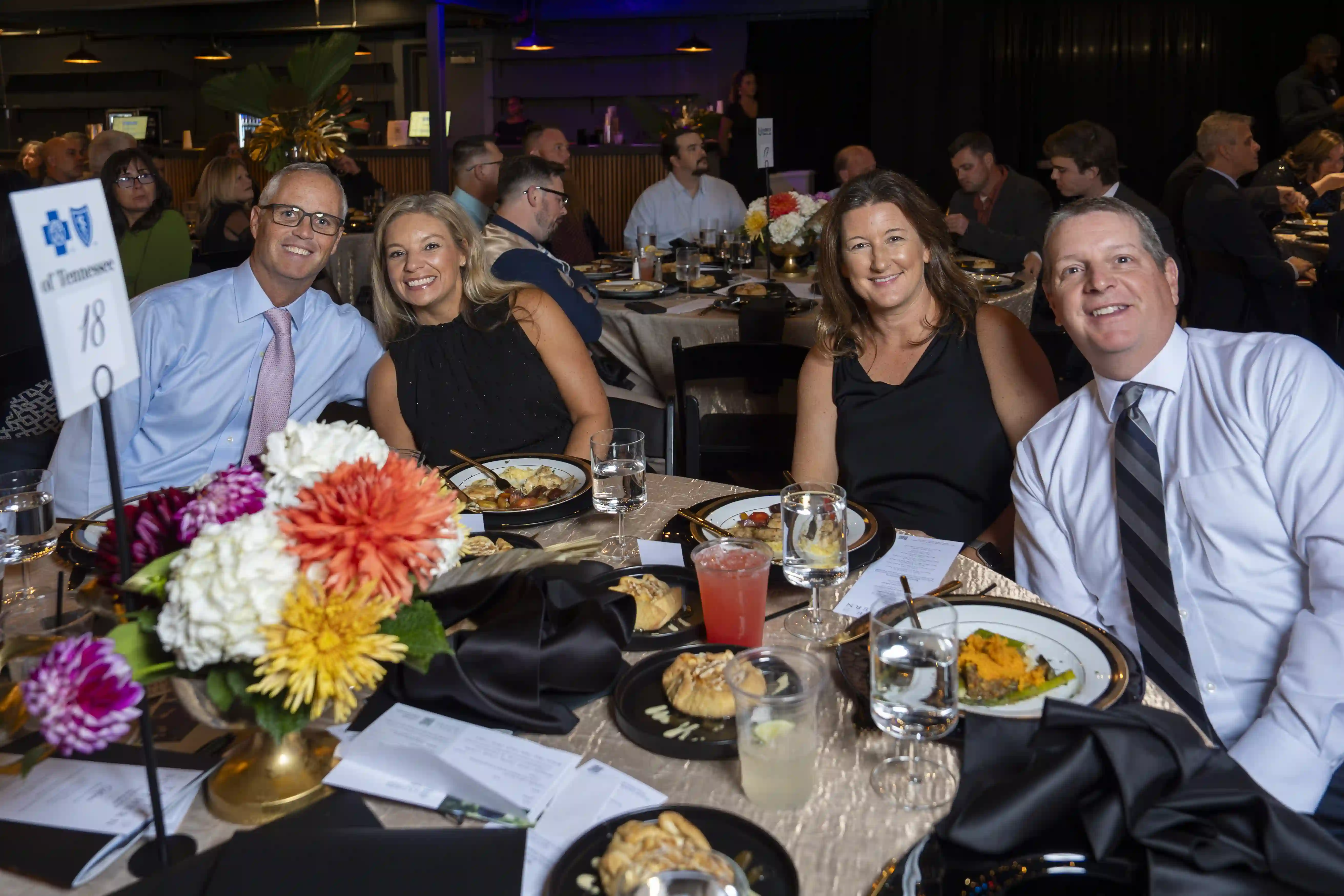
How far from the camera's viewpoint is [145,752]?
1.02m

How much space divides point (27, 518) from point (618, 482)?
3.27 ft

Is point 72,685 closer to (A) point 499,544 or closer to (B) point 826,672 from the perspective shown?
(B) point 826,672

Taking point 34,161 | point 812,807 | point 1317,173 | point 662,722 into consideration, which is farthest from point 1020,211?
point 34,161

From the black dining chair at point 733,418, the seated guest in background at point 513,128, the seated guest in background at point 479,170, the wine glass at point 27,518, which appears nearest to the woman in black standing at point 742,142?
the seated guest in background at point 513,128

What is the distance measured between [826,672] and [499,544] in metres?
0.78

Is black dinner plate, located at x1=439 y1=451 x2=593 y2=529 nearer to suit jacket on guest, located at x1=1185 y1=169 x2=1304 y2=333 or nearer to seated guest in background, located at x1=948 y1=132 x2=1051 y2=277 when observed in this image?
seated guest in background, located at x1=948 y1=132 x2=1051 y2=277

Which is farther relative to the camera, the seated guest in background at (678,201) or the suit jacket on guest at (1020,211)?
the seated guest in background at (678,201)

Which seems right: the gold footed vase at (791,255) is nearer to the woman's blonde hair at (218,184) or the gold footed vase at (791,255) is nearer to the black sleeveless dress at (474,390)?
the black sleeveless dress at (474,390)

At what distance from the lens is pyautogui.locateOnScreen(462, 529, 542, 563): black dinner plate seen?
1.81 metres

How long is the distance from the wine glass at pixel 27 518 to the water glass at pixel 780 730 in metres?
1.26

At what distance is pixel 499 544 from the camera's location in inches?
70.4

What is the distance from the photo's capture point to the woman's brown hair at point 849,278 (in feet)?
7.77

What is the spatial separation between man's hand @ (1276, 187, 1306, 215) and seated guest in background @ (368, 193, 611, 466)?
4.83 metres

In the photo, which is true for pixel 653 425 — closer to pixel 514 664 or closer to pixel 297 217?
pixel 297 217
